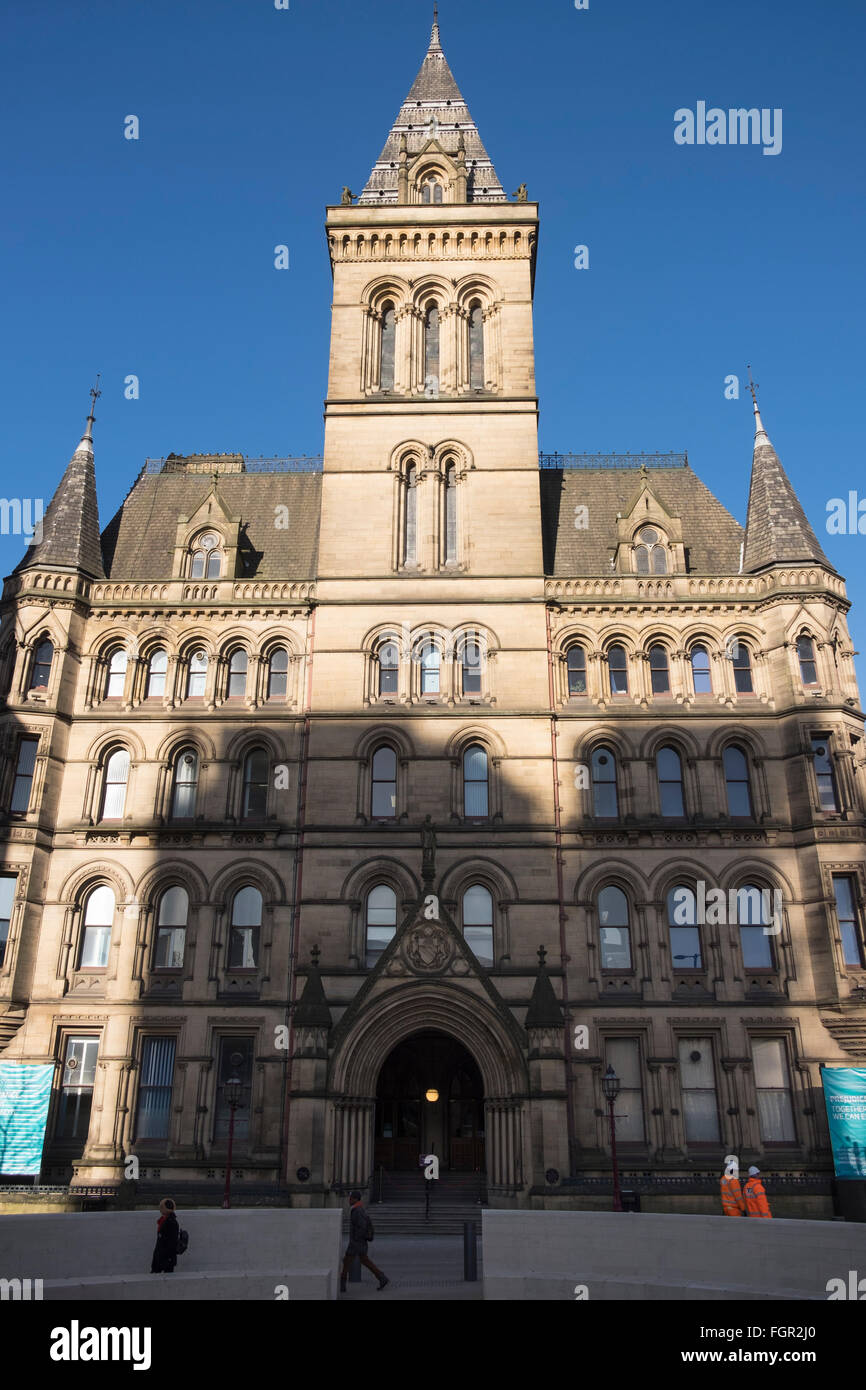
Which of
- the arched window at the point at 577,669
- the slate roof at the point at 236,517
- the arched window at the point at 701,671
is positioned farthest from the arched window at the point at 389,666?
the arched window at the point at 701,671

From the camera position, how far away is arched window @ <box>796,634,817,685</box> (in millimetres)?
30325

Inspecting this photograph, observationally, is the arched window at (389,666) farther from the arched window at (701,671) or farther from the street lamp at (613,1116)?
the street lamp at (613,1116)

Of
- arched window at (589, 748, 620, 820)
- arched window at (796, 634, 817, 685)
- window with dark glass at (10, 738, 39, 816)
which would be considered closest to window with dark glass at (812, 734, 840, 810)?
arched window at (796, 634, 817, 685)

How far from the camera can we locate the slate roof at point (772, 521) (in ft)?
104

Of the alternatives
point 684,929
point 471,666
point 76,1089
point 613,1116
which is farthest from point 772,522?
point 76,1089

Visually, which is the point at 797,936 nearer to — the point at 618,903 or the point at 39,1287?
the point at 618,903

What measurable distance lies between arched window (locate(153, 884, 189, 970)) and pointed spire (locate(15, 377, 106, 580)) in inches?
397

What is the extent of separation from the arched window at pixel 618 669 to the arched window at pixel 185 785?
1225 centimetres

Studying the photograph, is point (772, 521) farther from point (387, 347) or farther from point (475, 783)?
point (387, 347)

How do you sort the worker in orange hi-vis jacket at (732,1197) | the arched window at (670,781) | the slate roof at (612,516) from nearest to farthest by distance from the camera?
the worker in orange hi-vis jacket at (732,1197), the arched window at (670,781), the slate roof at (612,516)

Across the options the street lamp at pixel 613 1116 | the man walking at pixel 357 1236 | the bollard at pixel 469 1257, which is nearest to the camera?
the man walking at pixel 357 1236

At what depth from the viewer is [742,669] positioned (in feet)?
103

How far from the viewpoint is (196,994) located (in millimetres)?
27828

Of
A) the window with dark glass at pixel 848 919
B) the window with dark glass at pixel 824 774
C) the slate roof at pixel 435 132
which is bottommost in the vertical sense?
the window with dark glass at pixel 848 919
